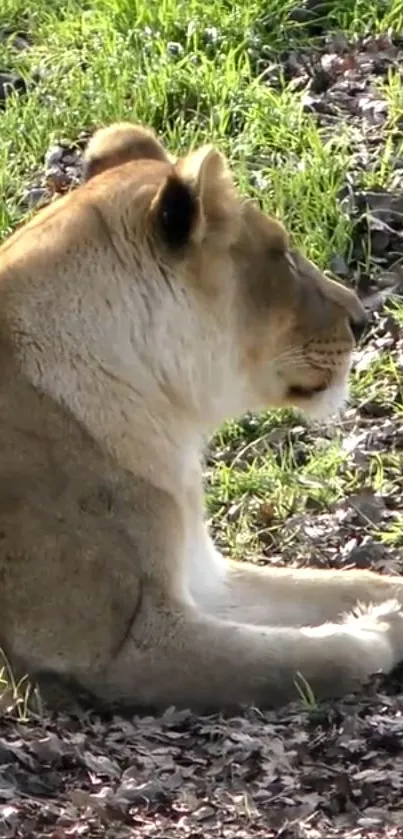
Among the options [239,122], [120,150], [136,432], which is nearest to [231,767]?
[136,432]

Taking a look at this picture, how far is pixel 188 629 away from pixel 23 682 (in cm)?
40

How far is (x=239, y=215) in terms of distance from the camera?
5.08 metres

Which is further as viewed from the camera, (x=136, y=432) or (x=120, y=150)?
(x=120, y=150)

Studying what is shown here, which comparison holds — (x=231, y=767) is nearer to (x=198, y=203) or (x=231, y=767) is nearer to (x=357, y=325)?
(x=198, y=203)

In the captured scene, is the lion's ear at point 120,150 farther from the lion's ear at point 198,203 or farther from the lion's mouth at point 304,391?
the lion's mouth at point 304,391

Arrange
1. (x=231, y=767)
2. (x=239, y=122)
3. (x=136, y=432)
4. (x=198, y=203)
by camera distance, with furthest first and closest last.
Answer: (x=239, y=122) < (x=136, y=432) < (x=198, y=203) < (x=231, y=767)

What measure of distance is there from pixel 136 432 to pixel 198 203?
576mm

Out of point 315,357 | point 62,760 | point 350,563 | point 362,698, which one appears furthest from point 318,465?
point 62,760

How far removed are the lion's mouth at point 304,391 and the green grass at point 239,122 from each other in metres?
0.90

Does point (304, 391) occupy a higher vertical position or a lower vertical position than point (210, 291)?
lower

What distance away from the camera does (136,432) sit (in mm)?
4902

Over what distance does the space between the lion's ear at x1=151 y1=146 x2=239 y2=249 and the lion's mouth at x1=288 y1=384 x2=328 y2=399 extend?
538 mm

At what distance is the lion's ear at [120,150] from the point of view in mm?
5359

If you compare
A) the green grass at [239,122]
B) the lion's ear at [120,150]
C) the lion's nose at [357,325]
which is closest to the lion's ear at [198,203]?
the lion's ear at [120,150]
